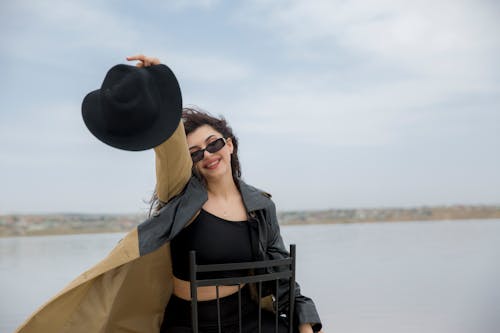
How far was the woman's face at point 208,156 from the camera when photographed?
183 cm

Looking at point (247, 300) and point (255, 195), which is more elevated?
point (255, 195)

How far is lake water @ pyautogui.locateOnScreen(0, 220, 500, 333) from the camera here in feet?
11.8

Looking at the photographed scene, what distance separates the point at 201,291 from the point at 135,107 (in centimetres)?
68

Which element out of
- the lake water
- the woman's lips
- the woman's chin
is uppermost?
the woman's lips

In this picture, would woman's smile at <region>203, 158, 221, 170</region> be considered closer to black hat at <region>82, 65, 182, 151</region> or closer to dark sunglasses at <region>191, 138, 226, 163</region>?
dark sunglasses at <region>191, 138, 226, 163</region>

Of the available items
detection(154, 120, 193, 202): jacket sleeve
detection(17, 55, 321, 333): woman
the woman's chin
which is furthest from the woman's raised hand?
the woman's chin

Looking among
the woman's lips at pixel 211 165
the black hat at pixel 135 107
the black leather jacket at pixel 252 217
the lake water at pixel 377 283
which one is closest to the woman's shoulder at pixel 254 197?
the black leather jacket at pixel 252 217

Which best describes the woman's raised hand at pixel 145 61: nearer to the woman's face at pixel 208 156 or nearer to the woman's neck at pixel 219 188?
the woman's face at pixel 208 156

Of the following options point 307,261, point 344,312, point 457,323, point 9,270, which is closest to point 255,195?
point 344,312

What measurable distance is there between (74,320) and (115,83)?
78cm

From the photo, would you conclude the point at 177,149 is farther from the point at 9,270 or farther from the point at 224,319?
the point at 9,270

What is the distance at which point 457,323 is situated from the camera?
11.9ft

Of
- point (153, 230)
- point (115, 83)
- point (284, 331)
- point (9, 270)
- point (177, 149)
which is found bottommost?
point (9, 270)

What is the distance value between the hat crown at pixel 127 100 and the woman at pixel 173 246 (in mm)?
12
